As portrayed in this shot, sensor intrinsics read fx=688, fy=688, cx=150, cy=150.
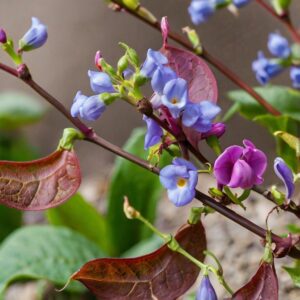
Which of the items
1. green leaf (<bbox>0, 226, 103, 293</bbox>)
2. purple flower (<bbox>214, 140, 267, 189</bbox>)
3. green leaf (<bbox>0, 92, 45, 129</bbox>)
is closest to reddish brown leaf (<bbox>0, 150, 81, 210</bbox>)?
purple flower (<bbox>214, 140, 267, 189</bbox>)

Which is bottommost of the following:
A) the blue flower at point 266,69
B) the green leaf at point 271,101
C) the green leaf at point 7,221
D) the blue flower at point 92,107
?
the green leaf at point 7,221

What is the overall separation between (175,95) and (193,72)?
84 mm

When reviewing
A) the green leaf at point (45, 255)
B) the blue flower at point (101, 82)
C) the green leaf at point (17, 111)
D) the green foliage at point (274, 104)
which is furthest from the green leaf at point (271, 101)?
the green leaf at point (17, 111)

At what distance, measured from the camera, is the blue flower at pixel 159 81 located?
1.39ft

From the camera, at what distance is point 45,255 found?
779mm

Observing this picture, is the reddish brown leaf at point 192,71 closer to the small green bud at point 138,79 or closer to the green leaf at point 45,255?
the small green bud at point 138,79

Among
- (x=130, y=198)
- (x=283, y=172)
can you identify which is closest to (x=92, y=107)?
(x=283, y=172)

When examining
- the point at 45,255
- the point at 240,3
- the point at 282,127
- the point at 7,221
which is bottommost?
the point at 7,221

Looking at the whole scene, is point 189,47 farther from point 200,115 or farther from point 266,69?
point 200,115

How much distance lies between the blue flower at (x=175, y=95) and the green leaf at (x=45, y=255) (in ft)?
1.12

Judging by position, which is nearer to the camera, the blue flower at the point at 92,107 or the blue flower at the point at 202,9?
the blue flower at the point at 92,107

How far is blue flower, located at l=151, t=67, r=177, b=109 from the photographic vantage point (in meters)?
0.42

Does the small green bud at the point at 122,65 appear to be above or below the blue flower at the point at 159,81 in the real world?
above

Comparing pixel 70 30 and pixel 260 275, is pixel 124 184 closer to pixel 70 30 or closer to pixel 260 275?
pixel 260 275
